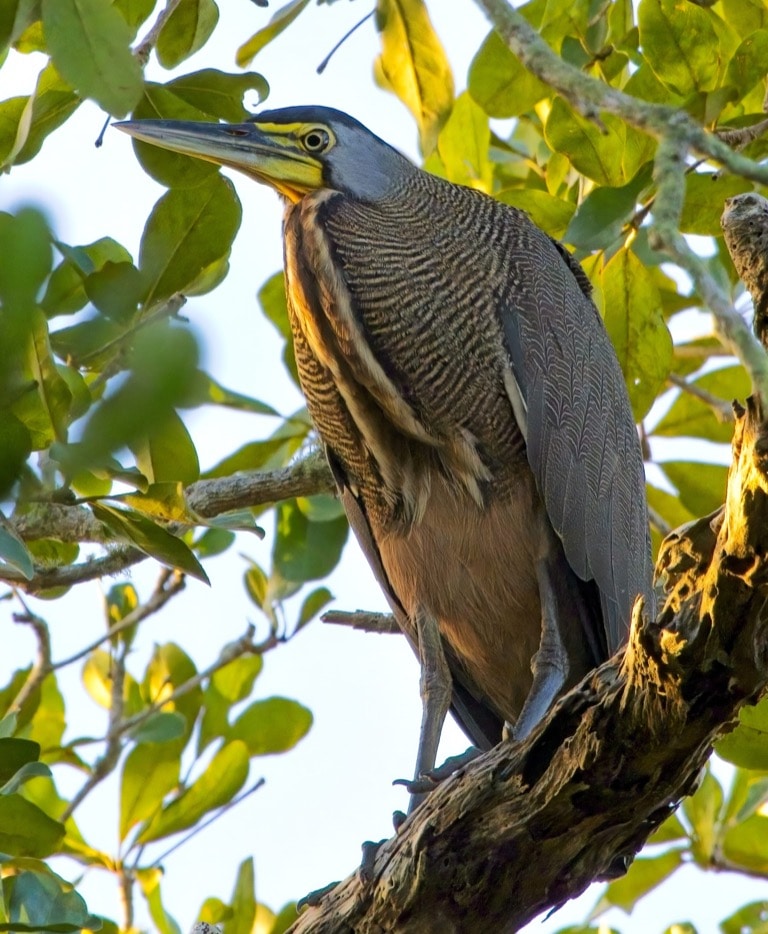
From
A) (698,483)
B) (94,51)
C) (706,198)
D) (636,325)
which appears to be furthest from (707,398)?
(94,51)

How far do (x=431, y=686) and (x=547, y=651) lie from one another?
0.44m

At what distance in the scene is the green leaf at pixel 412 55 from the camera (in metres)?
3.48

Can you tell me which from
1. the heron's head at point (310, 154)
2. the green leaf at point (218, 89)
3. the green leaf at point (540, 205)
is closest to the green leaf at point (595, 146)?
the green leaf at point (540, 205)

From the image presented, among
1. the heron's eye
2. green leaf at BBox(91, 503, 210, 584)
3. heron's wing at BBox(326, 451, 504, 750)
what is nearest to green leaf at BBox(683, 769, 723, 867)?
heron's wing at BBox(326, 451, 504, 750)

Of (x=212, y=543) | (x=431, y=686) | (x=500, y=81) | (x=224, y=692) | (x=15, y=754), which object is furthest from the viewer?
(x=224, y=692)

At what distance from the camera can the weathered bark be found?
2.11 m

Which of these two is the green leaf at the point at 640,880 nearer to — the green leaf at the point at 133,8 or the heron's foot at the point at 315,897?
the heron's foot at the point at 315,897

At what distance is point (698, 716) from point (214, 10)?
1.92m

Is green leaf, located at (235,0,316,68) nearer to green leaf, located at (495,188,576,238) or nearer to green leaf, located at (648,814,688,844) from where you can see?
green leaf, located at (495,188,576,238)

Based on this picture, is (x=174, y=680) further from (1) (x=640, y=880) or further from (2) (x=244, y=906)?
(1) (x=640, y=880)

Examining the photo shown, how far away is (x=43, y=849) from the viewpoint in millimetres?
2904

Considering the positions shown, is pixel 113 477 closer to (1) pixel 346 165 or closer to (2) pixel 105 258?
(2) pixel 105 258

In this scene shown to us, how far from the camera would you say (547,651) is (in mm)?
3455

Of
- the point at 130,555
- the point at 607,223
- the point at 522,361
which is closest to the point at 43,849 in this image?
the point at 130,555
